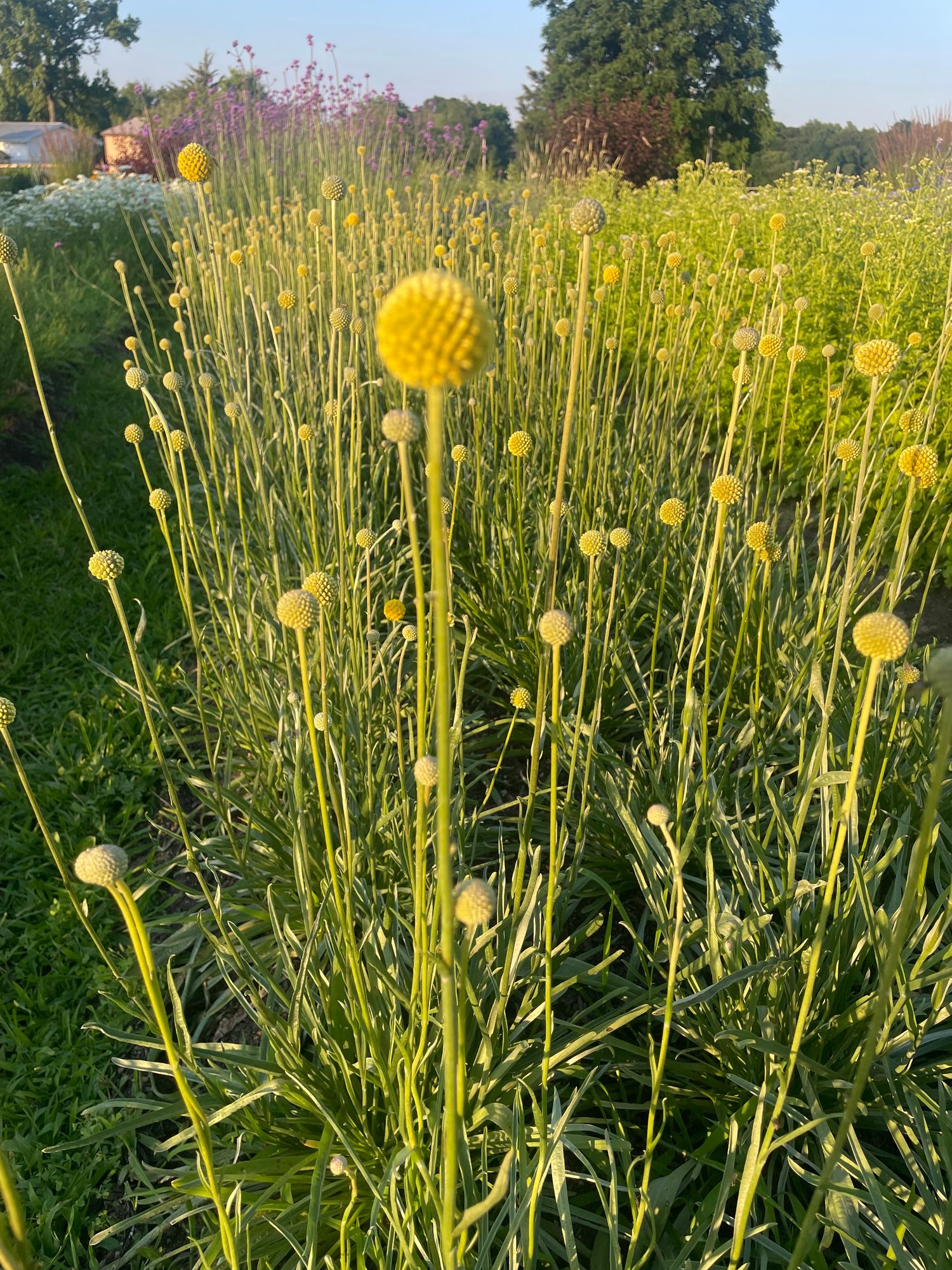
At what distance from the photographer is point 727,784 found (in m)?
1.99

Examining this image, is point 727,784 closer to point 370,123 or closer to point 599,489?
point 599,489

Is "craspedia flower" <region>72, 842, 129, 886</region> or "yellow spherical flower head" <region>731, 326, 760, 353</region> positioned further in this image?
"yellow spherical flower head" <region>731, 326, 760, 353</region>

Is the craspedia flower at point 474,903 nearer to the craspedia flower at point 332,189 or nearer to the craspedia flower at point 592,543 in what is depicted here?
the craspedia flower at point 592,543

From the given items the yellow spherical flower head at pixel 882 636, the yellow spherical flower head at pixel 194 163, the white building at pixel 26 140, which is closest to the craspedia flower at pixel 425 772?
the yellow spherical flower head at pixel 882 636

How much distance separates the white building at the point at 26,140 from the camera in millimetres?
14156

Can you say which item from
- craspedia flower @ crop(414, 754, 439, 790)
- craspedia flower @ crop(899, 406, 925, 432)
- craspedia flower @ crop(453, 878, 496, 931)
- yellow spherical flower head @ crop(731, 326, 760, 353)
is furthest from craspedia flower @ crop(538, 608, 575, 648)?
craspedia flower @ crop(899, 406, 925, 432)

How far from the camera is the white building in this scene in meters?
14.2

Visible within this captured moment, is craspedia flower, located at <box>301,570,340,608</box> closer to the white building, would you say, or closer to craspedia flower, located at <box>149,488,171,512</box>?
craspedia flower, located at <box>149,488,171,512</box>

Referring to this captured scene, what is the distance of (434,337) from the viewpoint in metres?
0.52

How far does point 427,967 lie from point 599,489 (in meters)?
1.74

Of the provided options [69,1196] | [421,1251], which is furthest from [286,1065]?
[69,1196]

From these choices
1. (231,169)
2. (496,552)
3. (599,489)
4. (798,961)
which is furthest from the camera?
(231,169)

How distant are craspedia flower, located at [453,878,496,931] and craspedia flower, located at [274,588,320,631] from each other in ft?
1.26

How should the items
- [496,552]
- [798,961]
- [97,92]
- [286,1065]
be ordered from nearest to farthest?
[286,1065] < [798,961] < [496,552] < [97,92]
